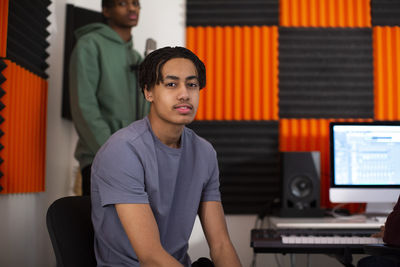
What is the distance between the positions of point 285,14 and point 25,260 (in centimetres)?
236

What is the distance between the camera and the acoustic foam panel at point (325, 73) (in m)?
3.32

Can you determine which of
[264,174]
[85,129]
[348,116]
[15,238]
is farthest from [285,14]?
[15,238]

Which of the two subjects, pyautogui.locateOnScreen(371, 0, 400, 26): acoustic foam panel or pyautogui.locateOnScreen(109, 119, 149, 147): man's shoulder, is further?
pyautogui.locateOnScreen(371, 0, 400, 26): acoustic foam panel

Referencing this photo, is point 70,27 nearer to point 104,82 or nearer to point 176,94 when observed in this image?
point 104,82

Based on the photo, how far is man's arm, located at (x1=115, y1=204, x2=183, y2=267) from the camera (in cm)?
141

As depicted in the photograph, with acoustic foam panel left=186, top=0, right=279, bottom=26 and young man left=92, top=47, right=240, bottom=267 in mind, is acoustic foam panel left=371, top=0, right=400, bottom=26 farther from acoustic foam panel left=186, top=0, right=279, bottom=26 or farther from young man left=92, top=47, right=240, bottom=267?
young man left=92, top=47, right=240, bottom=267

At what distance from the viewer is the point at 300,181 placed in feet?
9.42

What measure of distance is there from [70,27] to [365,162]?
2.09m

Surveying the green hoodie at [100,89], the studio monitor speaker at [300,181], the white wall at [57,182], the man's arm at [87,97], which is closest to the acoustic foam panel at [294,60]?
the white wall at [57,182]

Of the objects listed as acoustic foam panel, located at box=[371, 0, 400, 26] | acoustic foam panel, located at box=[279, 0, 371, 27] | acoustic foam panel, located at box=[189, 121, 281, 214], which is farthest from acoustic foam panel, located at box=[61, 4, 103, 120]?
acoustic foam panel, located at box=[371, 0, 400, 26]

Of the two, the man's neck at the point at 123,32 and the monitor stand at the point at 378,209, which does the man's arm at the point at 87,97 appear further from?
the monitor stand at the point at 378,209

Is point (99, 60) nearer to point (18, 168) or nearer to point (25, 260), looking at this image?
point (18, 168)

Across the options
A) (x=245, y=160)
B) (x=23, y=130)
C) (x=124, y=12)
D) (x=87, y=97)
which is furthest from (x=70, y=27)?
(x=245, y=160)

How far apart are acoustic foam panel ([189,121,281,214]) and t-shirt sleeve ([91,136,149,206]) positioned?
181 cm
